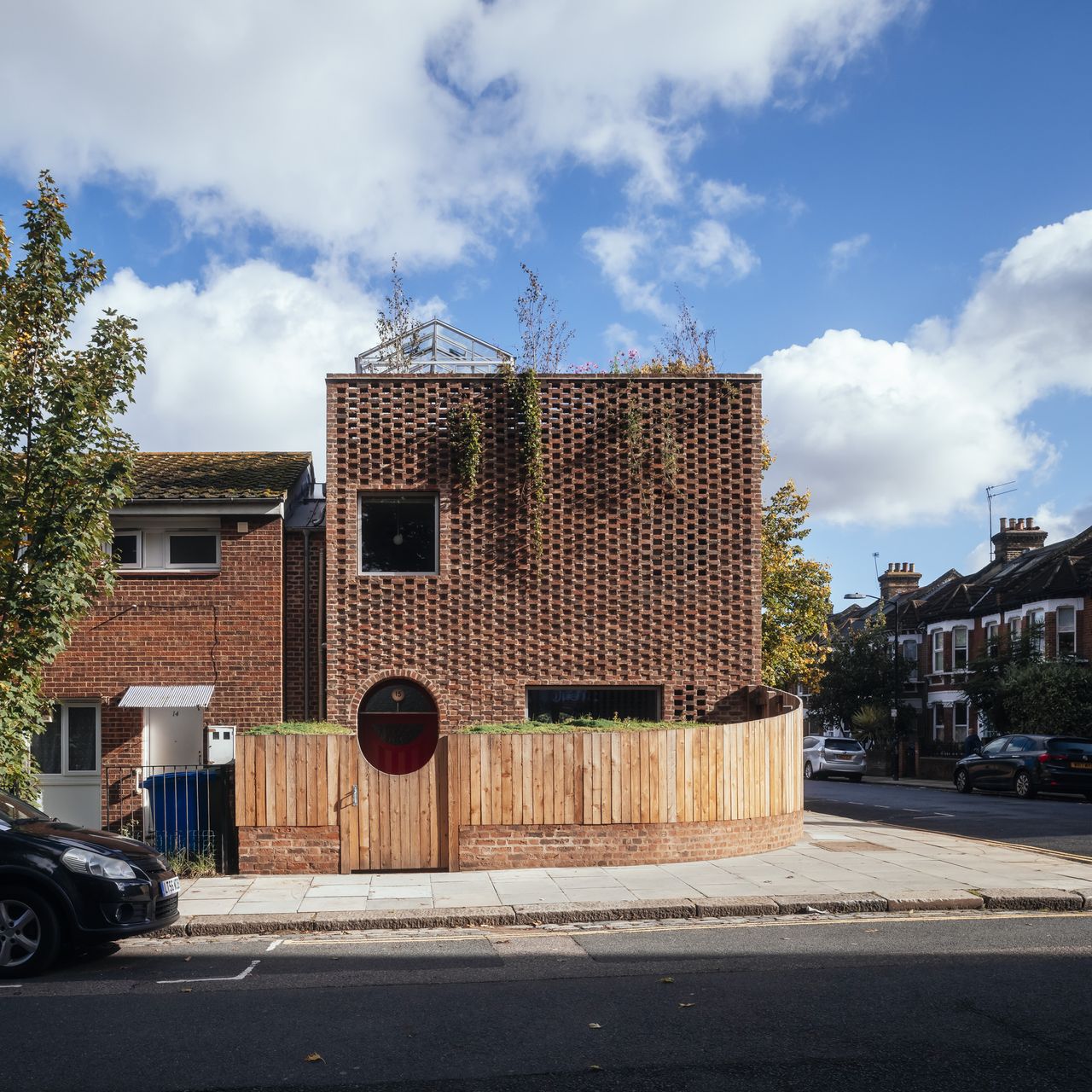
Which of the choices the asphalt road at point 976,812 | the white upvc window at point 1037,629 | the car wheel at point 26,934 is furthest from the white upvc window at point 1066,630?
the car wheel at point 26,934

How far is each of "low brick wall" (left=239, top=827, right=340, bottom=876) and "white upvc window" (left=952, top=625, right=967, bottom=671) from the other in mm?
36831

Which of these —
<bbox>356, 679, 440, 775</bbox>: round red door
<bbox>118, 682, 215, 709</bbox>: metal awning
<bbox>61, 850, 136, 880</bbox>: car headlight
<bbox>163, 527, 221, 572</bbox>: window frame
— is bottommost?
<bbox>61, 850, 136, 880</bbox>: car headlight

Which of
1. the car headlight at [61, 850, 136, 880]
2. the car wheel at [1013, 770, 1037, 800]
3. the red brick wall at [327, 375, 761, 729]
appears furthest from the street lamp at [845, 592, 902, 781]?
the car headlight at [61, 850, 136, 880]

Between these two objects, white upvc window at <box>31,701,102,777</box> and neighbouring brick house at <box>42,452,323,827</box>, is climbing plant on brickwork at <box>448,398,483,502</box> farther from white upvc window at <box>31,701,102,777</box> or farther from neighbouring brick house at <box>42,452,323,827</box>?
white upvc window at <box>31,701,102,777</box>

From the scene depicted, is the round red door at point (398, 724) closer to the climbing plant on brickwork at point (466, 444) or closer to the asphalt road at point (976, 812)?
the climbing plant on brickwork at point (466, 444)

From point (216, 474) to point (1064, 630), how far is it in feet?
97.2

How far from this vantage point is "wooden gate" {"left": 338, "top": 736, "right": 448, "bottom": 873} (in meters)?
13.4

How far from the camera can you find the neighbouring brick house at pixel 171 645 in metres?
17.5

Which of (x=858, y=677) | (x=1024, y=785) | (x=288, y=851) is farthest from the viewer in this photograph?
(x=858, y=677)

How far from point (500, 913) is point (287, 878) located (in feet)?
11.1

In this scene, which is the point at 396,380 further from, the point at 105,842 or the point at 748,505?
the point at 105,842

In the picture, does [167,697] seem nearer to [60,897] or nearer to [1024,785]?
[60,897]

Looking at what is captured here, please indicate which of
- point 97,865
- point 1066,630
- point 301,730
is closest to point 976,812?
point 301,730

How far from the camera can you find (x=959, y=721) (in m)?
45.8
